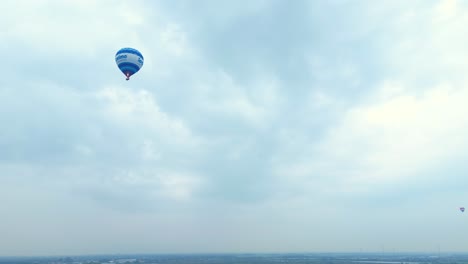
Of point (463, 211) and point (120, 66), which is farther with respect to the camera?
point (463, 211)

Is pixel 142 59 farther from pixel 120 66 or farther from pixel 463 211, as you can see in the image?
pixel 463 211

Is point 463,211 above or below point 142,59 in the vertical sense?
below

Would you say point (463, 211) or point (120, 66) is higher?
point (120, 66)

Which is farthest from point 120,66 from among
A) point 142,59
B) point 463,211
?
point 463,211

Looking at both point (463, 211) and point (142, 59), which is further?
point (463, 211)
